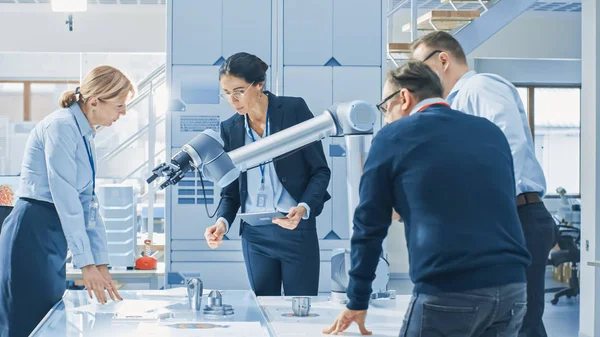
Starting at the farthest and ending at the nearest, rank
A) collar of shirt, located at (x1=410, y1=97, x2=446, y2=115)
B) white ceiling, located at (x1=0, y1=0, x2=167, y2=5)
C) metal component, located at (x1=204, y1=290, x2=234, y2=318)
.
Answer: white ceiling, located at (x1=0, y1=0, x2=167, y2=5), metal component, located at (x1=204, y1=290, x2=234, y2=318), collar of shirt, located at (x1=410, y1=97, x2=446, y2=115)

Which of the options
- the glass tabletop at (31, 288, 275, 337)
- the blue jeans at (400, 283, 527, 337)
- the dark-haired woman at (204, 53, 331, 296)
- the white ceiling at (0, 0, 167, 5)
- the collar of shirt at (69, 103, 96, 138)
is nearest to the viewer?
the blue jeans at (400, 283, 527, 337)

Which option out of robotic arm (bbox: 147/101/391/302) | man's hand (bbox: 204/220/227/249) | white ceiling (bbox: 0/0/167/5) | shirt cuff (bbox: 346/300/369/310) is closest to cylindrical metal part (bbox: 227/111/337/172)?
robotic arm (bbox: 147/101/391/302)

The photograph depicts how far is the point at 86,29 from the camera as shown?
958cm

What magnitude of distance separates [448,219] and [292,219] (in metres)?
1.00

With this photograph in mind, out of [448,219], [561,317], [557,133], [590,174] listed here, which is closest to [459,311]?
[448,219]

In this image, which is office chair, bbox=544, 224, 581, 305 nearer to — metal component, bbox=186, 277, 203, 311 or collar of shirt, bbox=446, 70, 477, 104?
collar of shirt, bbox=446, 70, 477, 104

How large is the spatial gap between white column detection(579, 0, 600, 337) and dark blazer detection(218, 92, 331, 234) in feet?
11.0

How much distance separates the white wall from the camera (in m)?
9.52

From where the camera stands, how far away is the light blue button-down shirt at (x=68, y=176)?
220cm

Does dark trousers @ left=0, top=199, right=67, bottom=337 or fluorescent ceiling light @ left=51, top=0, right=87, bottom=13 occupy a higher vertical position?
fluorescent ceiling light @ left=51, top=0, right=87, bottom=13

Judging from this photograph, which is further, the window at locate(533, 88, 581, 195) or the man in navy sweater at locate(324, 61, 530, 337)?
the window at locate(533, 88, 581, 195)

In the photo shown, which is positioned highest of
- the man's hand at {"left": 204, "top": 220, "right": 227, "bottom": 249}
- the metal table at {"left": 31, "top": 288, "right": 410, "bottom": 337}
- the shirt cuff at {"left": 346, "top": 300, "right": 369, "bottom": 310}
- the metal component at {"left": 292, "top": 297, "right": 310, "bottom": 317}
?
the man's hand at {"left": 204, "top": 220, "right": 227, "bottom": 249}

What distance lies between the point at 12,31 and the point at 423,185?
9.08 m

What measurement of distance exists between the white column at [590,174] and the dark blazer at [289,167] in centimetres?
336
